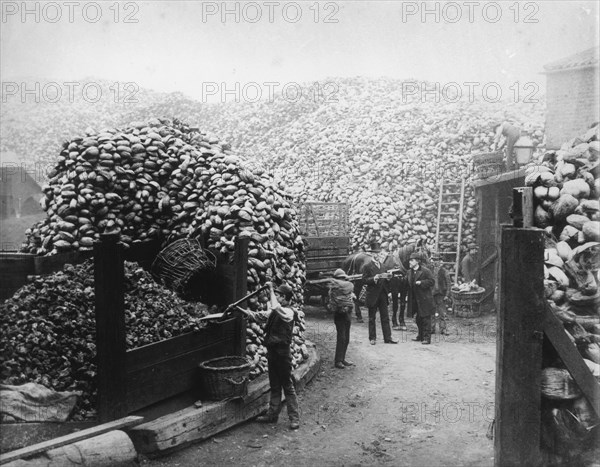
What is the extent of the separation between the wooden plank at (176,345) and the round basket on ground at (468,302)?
831 cm

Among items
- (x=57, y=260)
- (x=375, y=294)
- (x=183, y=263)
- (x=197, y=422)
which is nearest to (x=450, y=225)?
(x=375, y=294)

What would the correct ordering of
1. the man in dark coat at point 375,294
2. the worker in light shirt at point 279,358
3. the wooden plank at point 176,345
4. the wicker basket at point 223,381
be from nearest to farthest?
the wooden plank at point 176,345 < the wicker basket at point 223,381 < the worker in light shirt at point 279,358 < the man in dark coat at point 375,294

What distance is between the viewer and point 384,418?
705 cm

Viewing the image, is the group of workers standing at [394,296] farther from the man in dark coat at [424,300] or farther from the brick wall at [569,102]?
the brick wall at [569,102]

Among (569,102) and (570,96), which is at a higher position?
(570,96)

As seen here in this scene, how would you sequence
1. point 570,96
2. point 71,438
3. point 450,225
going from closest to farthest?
point 71,438
point 570,96
point 450,225

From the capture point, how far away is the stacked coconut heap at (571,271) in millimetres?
4434

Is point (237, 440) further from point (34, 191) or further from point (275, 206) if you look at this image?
point (34, 191)

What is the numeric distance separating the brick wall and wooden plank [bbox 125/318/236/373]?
10.3 meters

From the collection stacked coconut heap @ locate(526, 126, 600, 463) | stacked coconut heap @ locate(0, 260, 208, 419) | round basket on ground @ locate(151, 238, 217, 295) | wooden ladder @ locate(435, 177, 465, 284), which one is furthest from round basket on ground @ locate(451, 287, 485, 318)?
stacked coconut heap @ locate(0, 260, 208, 419)

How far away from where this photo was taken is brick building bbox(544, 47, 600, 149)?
41.0ft

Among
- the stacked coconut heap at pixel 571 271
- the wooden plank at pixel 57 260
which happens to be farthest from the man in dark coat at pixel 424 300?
the wooden plank at pixel 57 260

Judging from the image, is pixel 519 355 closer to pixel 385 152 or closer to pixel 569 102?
pixel 569 102

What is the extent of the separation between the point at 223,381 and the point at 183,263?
6.69 ft
